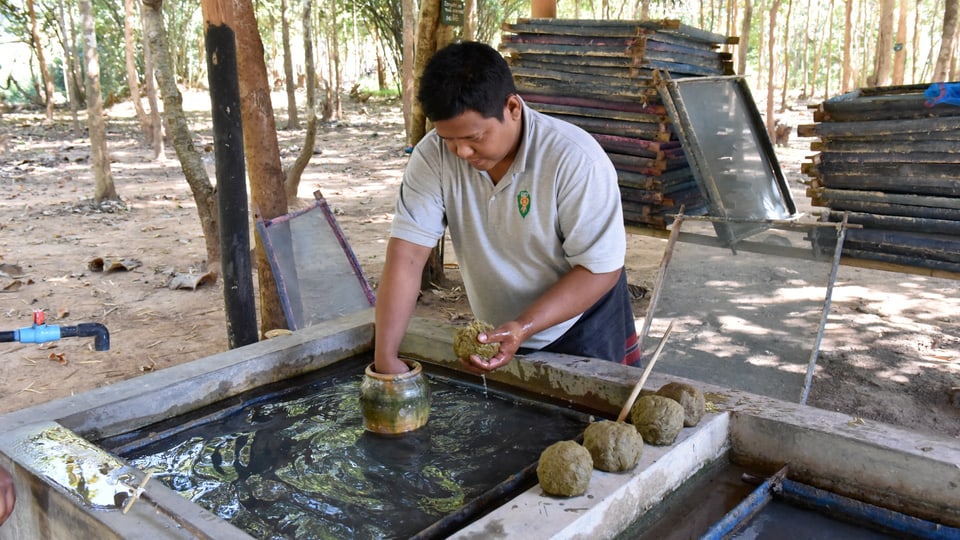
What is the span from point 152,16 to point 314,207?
2.67 m

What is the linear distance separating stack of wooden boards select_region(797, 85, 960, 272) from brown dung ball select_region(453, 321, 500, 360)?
2933mm

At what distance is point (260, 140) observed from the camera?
4.31 meters

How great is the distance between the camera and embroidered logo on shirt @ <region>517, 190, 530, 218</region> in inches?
96.6

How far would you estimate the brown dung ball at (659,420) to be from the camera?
6.49ft

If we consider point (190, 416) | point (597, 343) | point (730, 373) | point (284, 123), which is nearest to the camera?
point (190, 416)

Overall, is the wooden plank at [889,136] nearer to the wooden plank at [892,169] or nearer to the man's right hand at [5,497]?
the wooden plank at [892,169]

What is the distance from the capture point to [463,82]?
2104 mm

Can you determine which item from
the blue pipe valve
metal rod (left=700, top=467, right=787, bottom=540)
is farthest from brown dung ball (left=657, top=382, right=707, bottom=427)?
the blue pipe valve

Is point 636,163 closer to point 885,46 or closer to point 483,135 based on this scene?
point 483,135

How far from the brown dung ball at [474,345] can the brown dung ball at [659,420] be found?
1.49ft

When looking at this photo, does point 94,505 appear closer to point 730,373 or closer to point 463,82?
point 463,82

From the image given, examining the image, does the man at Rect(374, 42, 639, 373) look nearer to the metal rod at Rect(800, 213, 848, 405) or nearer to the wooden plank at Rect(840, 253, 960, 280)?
the metal rod at Rect(800, 213, 848, 405)

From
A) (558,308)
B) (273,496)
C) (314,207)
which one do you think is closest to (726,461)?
(558,308)

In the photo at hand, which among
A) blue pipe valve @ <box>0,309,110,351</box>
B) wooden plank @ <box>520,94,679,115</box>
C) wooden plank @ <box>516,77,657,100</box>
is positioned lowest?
blue pipe valve @ <box>0,309,110,351</box>
